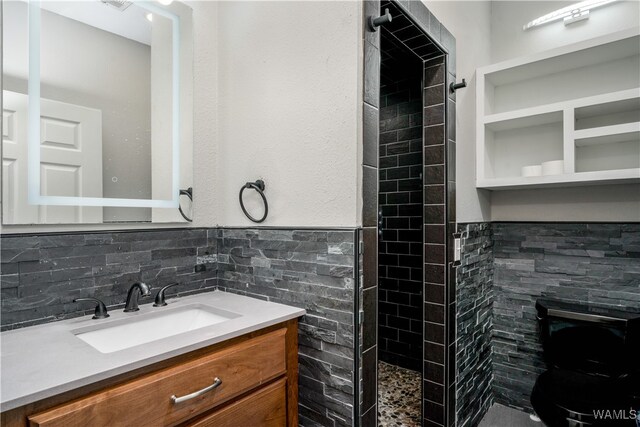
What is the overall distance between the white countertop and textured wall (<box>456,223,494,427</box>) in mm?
1066

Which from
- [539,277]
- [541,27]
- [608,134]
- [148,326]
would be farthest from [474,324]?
[541,27]

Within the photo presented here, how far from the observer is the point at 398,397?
2.30m

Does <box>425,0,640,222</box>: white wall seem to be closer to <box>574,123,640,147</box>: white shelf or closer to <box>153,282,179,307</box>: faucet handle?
<box>574,123,640,147</box>: white shelf

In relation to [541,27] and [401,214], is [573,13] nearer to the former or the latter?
[541,27]

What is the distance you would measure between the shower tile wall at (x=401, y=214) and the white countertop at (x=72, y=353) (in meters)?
1.51

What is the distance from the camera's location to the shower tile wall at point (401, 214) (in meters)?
2.59

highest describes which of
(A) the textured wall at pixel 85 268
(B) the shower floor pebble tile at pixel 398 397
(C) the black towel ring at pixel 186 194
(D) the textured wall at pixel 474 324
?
(C) the black towel ring at pixel 186 194

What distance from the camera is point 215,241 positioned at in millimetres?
1704

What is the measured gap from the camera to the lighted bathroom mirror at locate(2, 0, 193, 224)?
118 cm

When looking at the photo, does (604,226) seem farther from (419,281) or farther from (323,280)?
(323,280)

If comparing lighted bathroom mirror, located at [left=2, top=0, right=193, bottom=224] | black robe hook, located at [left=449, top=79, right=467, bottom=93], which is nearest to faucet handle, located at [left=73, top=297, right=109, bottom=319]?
lighted bathroom mirror, located at [left=2, top=0, right=193, bottom=224]

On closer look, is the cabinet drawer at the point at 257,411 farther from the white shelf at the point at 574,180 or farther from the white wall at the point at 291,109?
the white shelf at the point at 574,180

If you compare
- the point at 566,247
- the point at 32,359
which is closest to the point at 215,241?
the point at 32,359

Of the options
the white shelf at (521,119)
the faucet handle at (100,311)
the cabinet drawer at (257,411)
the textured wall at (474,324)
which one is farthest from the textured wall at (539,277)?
the faucet handle at (100,311)
